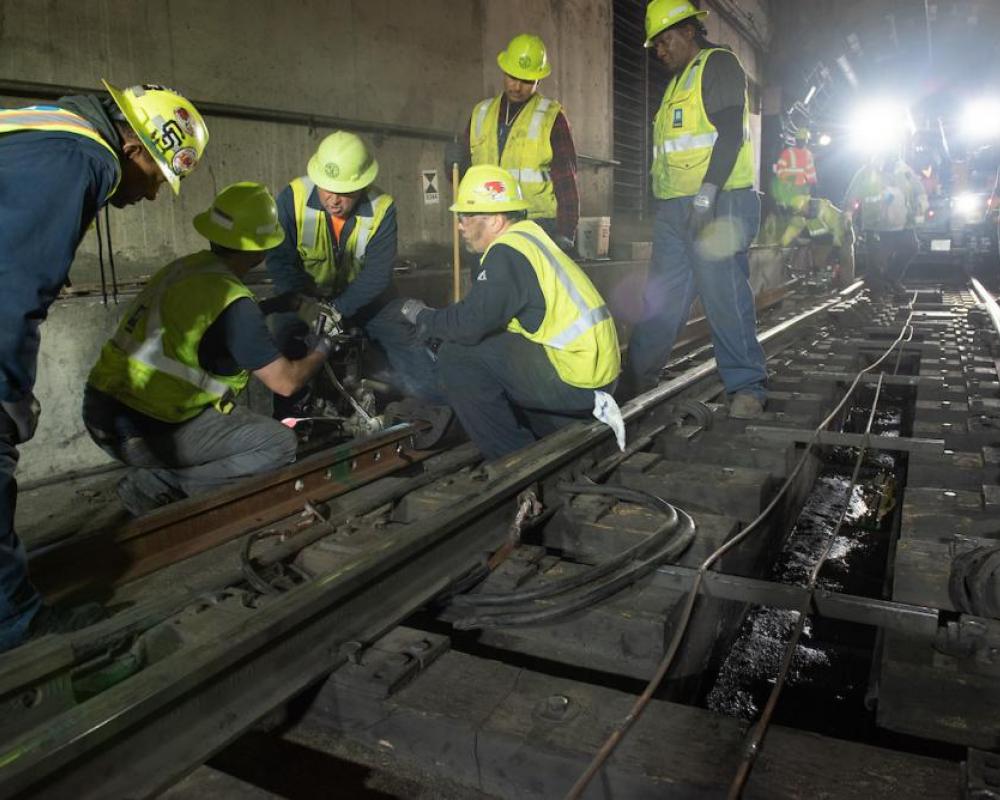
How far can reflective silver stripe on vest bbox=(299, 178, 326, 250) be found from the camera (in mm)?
4875

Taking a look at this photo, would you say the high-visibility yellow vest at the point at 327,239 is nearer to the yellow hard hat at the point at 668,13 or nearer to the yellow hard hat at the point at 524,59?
the yellow hard hat at the point at 524,59

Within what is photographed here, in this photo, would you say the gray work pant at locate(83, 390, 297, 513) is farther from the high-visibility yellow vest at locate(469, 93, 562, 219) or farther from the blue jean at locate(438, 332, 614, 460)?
the high-visibility yellow vest at locate(469, 93, 562, 219)

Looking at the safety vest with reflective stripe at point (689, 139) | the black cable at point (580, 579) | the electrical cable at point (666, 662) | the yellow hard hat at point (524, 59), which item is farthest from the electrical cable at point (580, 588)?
Result: the yellow hard hat at point (524, 59)

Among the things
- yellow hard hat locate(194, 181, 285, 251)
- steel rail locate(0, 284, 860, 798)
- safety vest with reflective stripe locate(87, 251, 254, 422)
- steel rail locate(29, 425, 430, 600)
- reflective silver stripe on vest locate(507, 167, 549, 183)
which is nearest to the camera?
steel rail locate(0, 284, 860, 798)

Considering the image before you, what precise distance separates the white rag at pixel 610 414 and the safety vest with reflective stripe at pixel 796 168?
12567mm

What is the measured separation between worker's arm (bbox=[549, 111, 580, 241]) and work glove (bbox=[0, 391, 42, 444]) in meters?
4.42

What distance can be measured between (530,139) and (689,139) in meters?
1.56

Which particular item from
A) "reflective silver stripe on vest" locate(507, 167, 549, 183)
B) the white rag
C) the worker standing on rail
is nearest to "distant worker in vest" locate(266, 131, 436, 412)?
"reflective silver stripe on vest" locate(507, 167, 549, 183)

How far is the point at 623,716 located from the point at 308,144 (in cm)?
621

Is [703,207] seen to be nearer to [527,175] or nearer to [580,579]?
[527,175]

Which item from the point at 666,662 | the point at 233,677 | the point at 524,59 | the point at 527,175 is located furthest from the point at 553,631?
the point at 524,59

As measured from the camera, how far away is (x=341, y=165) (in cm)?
465

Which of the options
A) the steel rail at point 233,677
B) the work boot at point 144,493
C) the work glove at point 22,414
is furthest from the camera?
the work boot at point 144,493

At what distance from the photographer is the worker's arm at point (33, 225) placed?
6.74ft
